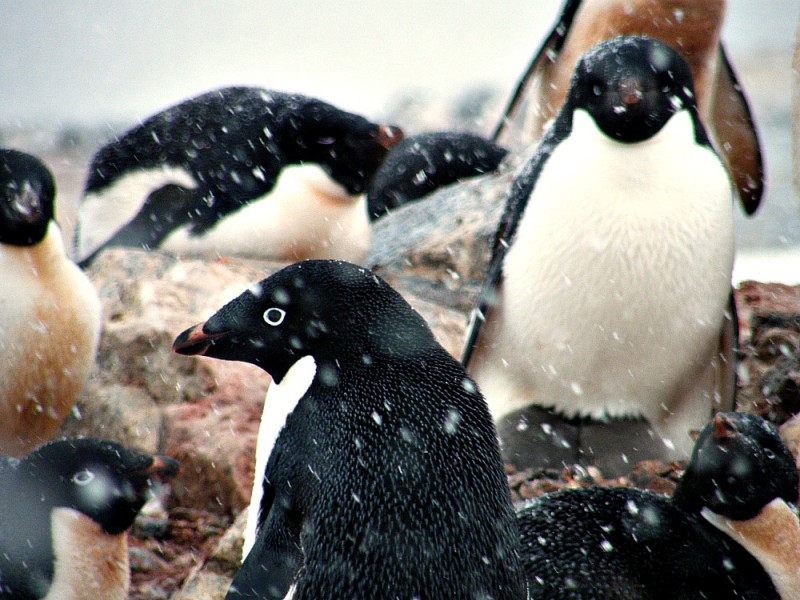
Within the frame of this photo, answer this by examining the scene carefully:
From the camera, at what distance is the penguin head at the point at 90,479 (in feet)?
7.09

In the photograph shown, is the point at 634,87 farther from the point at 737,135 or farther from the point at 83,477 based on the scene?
the point at 737,135

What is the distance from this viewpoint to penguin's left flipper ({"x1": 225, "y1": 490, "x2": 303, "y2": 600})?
1.51m

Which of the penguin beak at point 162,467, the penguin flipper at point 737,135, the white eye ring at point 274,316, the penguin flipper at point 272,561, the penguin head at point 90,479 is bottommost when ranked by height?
the penguin beak at point 162,467

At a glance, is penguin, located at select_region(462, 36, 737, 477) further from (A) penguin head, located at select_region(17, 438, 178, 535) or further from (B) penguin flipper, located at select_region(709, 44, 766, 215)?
(B) penguin flipper, located at select_region(709, 44, 766, 215)

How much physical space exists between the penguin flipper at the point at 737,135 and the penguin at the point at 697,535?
2332 mm

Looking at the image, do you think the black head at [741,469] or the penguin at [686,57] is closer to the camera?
the black head at [741,469]

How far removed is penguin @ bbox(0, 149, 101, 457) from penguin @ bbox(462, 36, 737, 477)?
1112mm

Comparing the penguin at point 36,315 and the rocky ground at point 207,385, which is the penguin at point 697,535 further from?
the penguin at point 36,315

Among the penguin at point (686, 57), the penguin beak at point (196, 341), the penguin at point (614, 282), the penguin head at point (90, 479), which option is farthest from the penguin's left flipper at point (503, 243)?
the penguin at point (686, 57)

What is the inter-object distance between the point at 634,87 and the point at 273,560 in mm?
1586

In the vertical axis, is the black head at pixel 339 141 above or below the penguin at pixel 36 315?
above

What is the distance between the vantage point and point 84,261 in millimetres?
3859

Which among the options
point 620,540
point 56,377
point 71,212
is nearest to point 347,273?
point 620,540

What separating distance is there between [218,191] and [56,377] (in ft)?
2.76
